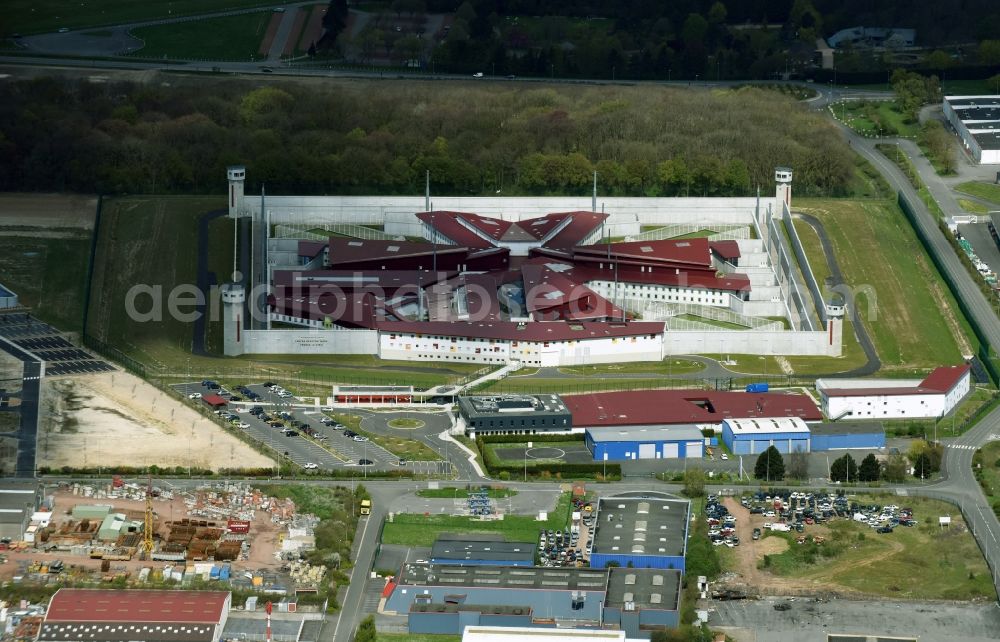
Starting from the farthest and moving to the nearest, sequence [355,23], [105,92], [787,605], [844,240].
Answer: [355,23] < [105,92] < [844,240] < [787,605]

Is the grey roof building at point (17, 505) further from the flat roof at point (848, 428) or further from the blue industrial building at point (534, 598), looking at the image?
the flat roof at point (848, 428)

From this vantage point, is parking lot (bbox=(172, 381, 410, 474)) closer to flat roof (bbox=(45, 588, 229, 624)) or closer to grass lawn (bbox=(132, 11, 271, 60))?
flat roof (bbox=(45, 588, 229, 624))

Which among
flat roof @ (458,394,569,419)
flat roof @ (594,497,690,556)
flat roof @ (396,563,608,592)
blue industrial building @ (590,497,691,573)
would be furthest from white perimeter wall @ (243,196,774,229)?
flat roof @ (396,563,608,592)

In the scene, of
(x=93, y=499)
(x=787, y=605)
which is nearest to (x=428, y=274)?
(x=93, y=499)

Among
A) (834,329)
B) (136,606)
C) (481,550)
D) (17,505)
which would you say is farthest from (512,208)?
(136,606)

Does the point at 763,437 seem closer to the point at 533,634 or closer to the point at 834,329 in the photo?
the point at 834,329

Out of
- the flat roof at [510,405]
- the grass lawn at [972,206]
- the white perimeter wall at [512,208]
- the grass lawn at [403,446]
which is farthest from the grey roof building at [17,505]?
the grass lawn at [972,206]

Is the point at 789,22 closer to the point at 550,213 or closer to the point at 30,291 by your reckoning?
the point at 550,213
